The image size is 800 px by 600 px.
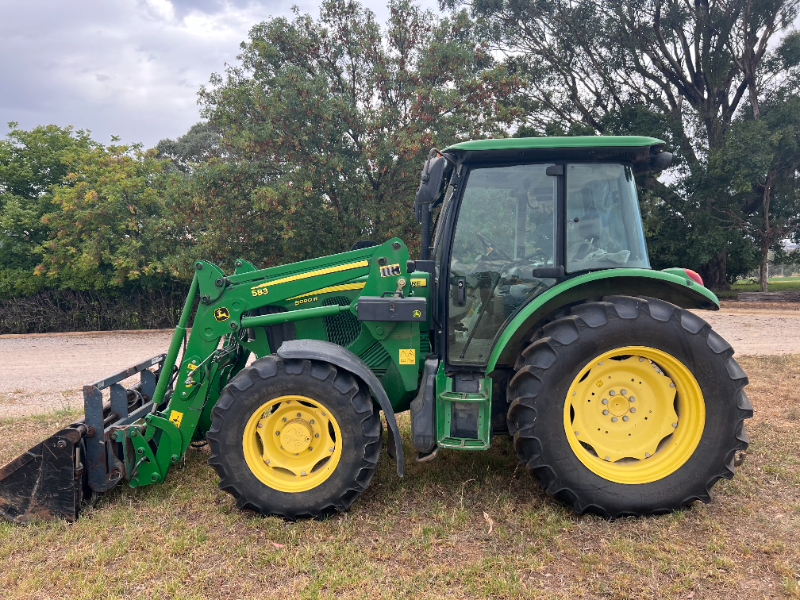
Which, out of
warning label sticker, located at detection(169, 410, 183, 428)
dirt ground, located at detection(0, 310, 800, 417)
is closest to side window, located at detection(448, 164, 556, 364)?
warning label sticker, located at detection(169, 410, 183, 428)

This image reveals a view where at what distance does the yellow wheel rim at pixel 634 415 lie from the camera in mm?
3344

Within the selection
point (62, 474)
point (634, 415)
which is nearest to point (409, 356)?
point (634, 415)

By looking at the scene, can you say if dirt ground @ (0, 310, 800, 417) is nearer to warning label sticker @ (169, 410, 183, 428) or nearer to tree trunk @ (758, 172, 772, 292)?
tree trunk @ (758, 172, 772, 292)

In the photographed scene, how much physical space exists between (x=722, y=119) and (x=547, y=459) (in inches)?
843

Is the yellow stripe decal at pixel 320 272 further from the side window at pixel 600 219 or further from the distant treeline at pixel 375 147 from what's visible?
the distant treeline at pixel 375 147

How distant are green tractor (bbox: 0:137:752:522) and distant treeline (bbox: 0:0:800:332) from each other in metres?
6.34

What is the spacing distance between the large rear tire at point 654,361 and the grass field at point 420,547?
18cm

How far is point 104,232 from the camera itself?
48.2ft

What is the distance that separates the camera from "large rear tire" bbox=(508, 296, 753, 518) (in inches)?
129

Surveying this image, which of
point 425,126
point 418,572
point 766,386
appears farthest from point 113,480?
point 425,126

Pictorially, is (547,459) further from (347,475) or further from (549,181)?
(549,181)

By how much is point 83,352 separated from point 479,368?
1103 cm

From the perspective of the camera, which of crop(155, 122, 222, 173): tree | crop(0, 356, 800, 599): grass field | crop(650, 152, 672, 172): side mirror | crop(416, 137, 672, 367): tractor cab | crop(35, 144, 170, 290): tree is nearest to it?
crop(0, 356, 800, 599): grass field

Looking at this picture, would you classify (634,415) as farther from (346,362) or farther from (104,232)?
(104,232)
